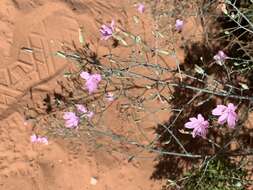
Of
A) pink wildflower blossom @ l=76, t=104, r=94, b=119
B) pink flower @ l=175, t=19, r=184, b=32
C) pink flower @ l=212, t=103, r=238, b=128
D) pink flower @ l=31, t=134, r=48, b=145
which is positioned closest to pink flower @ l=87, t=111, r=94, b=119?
pink wildflower blossom @ l=76, t=104, r=94, b=119

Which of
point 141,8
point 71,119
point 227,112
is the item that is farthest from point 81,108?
point 227,112

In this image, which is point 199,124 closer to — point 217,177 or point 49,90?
point 217,177

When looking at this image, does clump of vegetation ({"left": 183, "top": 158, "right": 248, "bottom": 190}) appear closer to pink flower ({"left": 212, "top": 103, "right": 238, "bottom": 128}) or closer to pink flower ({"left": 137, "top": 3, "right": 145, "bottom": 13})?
pink flower ({"left": 212, "top": 103, "right": 238, "bottom": 128})

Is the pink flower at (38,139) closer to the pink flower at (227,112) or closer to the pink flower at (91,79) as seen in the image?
the pink flower at (91,79)

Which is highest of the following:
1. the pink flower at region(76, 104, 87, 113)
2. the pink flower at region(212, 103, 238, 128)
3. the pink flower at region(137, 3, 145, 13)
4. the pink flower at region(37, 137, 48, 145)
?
the pink flower at region(212, 103, 238, 128)

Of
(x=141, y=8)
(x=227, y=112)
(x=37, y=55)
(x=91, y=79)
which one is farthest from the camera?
(x=141, y=8)

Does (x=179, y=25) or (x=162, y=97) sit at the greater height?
(x=179, y=25)
